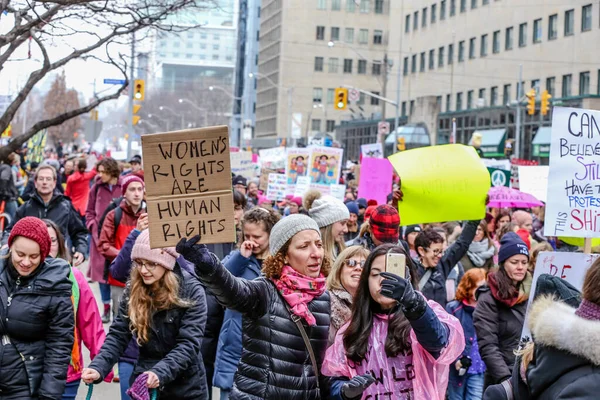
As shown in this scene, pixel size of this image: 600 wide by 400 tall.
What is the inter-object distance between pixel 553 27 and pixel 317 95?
5324 centimetres

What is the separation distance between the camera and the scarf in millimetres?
9812

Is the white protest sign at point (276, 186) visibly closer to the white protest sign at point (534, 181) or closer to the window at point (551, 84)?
the white protest sign at point (534, 181)

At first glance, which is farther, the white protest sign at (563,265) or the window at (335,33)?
the window at (335,33)

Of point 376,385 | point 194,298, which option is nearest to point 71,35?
point 194,298

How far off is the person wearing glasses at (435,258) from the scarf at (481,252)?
185 centimetres

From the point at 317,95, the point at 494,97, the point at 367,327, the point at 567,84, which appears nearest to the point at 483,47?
the point at 494,97

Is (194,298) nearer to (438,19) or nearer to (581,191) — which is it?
(581,191)

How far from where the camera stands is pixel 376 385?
4.72m

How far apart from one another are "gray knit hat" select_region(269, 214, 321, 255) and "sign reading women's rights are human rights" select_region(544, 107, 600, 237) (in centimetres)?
224

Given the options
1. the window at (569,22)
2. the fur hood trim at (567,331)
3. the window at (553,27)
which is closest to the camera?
the fur hood trim at (567,331)

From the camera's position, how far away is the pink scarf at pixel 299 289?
4.88 metres

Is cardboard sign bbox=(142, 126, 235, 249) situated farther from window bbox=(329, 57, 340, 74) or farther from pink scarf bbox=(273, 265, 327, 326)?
window bbox=(329, 57, 340, 74)

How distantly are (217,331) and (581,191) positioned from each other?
278 cm

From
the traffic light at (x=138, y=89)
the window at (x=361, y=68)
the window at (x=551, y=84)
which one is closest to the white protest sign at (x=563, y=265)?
the traffic light at (x=138, y=89)
